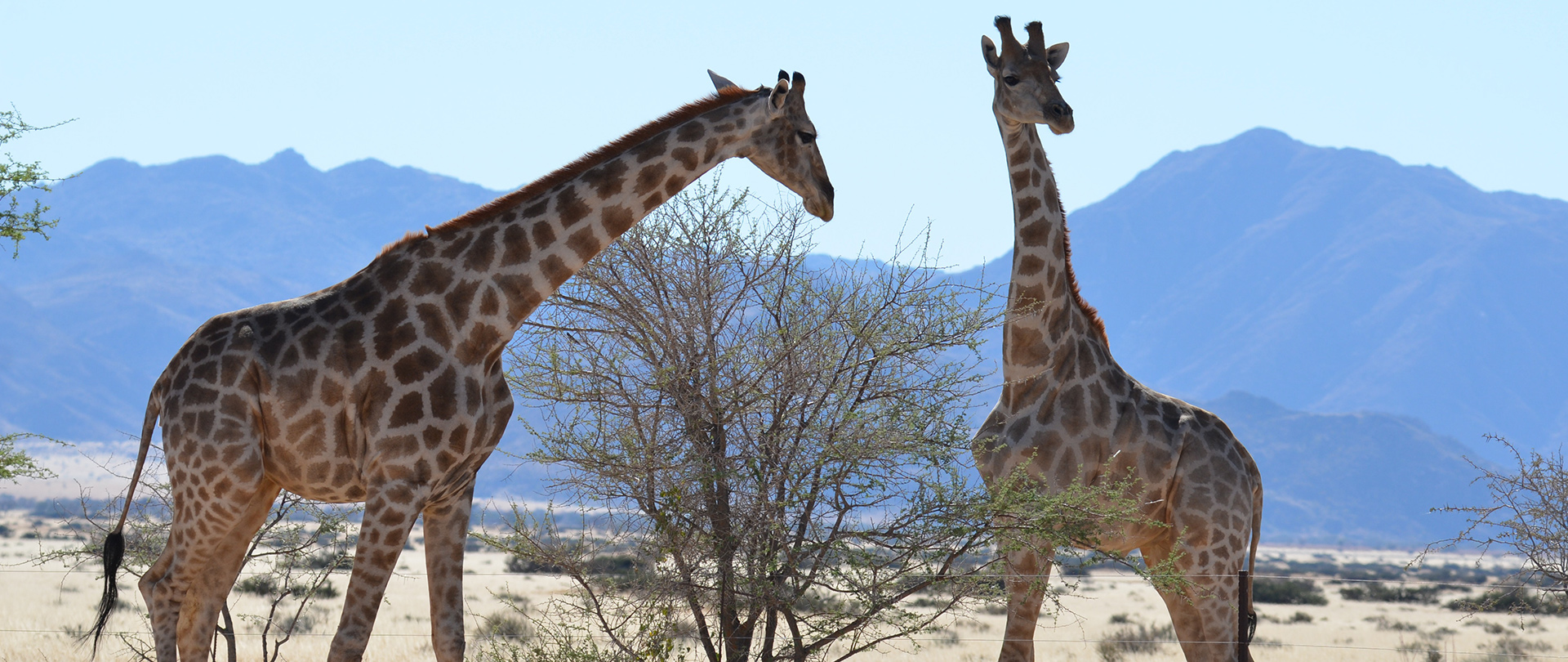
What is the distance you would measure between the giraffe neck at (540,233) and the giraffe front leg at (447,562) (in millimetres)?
830

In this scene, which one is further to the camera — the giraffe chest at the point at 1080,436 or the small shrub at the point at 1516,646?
the small shrub at the point at 1516,646

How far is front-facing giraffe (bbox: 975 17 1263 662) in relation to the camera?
853cm

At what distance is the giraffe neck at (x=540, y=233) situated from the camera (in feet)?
22.4

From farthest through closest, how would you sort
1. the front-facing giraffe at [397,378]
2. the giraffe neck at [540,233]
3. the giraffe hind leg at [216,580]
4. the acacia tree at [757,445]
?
1. the acacia tree at [757,445]
2. the giraffe hind leg at [216,580]
3. the giraffe neck at [540,233]
4. the front-facing giraffe at [397,378]

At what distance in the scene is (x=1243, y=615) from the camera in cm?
845

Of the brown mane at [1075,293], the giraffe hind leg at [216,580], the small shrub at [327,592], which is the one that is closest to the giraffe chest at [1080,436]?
the brown mane at [1075,293]

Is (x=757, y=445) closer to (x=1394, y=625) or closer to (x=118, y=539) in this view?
(x=118, y=539)

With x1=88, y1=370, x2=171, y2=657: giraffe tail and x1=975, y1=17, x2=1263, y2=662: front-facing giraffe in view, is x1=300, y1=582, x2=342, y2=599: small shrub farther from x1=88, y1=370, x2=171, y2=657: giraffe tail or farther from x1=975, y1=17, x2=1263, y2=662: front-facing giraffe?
x1=975, y1=17, x2=1263, y2=662: front-facing giraffe

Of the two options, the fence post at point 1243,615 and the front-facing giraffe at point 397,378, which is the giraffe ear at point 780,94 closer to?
the front-facing giraffe at point 397,378

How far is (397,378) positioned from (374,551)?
2.75 feet

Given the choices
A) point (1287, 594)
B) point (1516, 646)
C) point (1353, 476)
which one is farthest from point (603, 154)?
point (1353, 476)

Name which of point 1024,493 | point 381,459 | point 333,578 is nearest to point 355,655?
point 381,459

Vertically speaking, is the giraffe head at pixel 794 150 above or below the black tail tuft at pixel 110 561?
→ above

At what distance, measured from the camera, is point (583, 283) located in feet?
28.9
